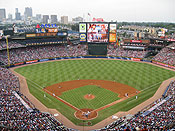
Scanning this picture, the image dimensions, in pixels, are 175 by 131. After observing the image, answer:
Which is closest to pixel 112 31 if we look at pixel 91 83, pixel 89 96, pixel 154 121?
pixel 91 83

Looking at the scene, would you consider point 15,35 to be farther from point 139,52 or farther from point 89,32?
point 139,52

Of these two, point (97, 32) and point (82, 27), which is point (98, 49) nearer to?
point (97, 32)

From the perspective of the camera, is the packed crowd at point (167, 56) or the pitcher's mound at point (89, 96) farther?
the packed crowd at point (167, 56)

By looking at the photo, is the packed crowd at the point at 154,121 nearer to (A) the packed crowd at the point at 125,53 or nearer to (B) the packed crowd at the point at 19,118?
(B) the packed crowd at the point at 19,118

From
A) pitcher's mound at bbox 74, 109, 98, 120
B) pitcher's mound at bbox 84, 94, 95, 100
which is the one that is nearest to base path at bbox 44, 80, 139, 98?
pitcher's mound at bbox 84, 94, 95, 100

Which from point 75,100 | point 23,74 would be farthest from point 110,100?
point 23,74

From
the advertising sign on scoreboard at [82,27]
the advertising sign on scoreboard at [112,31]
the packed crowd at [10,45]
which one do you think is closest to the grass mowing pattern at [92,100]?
the packed crowd at [10,45]

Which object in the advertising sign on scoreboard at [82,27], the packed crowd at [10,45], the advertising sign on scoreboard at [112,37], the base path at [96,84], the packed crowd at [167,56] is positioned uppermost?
the advertising sign on scoreboard at [82,27]

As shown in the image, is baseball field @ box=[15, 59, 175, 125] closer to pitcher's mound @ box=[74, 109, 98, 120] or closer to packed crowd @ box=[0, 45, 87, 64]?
pitcher's mound @ box=[74, 109, 98, 120]
